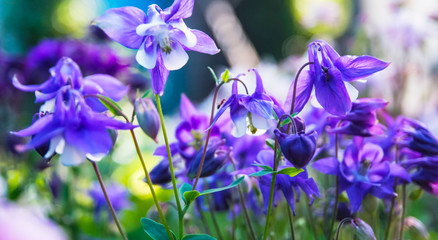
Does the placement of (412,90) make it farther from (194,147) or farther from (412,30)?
(194,147)

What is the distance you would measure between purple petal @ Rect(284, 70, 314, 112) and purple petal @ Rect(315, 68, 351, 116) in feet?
0.12

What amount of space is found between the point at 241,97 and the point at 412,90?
71.1 inches

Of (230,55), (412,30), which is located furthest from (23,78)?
(412,30)

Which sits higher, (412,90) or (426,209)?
(412,90)

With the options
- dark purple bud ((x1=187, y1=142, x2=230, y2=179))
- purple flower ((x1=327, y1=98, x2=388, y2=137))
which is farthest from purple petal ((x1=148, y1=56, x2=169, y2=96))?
purple flower ((x1=327, y1=98, x2=388, y2=137))

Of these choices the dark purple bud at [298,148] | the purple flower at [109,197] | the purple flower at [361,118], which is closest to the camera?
the dark purple bud at [298,148]

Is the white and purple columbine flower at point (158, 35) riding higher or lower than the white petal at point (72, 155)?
higher

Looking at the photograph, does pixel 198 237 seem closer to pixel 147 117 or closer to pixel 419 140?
pixel 147 117

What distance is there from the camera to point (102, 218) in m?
1.18

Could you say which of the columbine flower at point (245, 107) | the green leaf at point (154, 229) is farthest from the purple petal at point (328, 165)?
the green leaf at point (154, 229)

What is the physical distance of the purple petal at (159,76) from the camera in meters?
0.56

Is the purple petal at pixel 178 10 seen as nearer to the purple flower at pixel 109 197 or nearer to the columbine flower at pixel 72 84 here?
the columbine flower at pixel 72 84

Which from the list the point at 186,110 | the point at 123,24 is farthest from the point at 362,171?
the point at 123,24

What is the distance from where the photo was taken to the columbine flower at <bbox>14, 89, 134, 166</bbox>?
1.68ft
